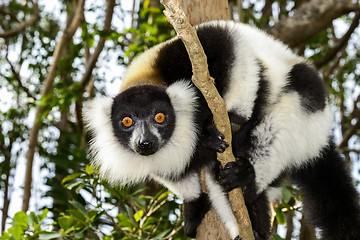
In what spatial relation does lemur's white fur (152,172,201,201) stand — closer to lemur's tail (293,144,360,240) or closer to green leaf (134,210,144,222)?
green leaf (134,210,144,222)

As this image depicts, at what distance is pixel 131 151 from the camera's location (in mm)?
3096

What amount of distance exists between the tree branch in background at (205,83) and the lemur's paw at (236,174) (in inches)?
3.3

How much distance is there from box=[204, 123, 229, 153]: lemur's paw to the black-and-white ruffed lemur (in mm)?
11

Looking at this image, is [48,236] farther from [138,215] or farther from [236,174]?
[236,174]

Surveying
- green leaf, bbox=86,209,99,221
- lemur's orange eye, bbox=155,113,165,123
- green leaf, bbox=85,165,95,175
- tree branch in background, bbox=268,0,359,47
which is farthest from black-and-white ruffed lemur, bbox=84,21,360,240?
tree branch in background, bbox=268,0,359,47

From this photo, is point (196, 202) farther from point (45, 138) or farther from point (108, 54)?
point (45, 138)

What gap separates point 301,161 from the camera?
2.97 meters

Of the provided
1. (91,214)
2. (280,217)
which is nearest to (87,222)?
(91,214)

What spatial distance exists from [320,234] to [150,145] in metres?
1.34

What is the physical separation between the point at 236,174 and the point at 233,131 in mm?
412

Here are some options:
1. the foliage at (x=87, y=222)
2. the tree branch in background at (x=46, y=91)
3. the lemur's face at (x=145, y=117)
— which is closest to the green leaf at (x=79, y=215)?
the foliage at (x=87, y=222)

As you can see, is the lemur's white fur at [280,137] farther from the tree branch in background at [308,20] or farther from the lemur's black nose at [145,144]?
the tree branch in background at [308,20]

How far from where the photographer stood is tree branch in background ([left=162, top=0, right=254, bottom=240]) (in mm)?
1868

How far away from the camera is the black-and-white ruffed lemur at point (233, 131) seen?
269cm
